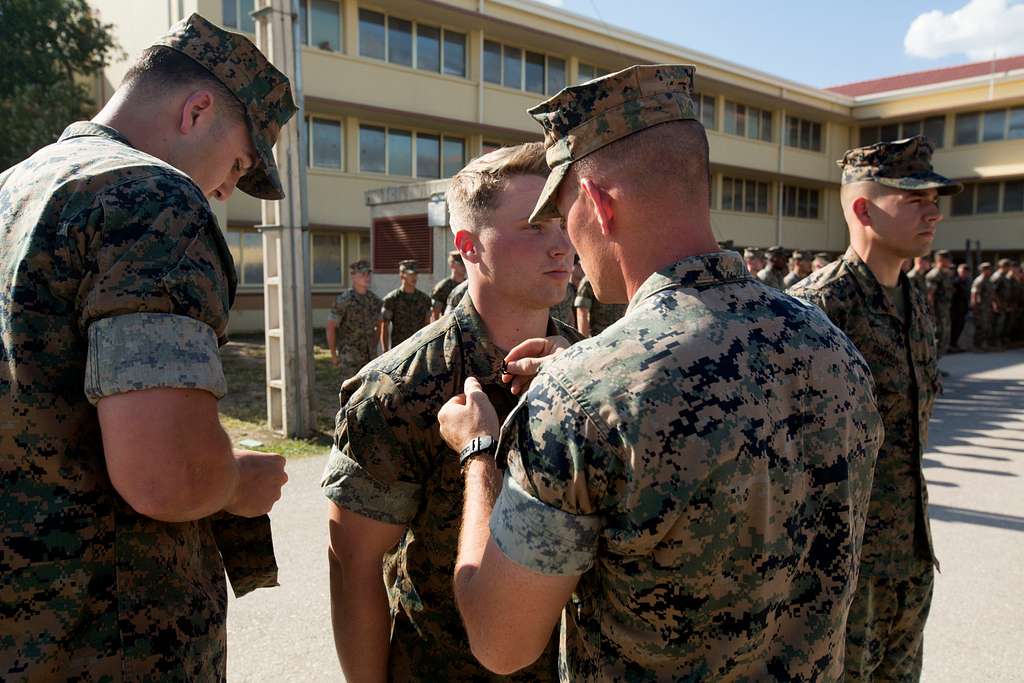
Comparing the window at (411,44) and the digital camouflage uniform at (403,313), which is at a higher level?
the window at (411,44)

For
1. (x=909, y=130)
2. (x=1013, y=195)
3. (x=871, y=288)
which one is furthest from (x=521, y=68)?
(x=871, y=288)

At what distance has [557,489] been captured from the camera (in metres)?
1.30

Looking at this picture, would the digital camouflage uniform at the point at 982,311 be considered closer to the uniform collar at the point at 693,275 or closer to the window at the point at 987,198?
the window at the point at 987,198

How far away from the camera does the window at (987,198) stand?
97.0 ft

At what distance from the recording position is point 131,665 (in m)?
1.52

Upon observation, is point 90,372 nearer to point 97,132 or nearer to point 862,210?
point 97,132

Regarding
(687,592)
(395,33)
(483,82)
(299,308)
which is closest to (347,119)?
(395,33)

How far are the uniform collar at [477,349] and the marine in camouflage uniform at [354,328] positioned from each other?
8.24m

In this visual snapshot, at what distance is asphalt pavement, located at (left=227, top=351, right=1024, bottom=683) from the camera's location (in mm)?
3648

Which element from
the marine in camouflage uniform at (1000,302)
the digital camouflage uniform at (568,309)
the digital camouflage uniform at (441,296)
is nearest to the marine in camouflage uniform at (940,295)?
the marine in camouflage uniform at (1000,302)

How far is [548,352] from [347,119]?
1936cm

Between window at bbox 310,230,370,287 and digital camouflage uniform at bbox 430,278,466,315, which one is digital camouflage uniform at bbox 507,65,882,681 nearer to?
digital camouflage uniform at bbox 430,278,466,315

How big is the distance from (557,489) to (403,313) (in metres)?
9.33

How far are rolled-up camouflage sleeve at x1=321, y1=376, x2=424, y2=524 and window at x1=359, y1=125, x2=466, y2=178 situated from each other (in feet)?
63.3
